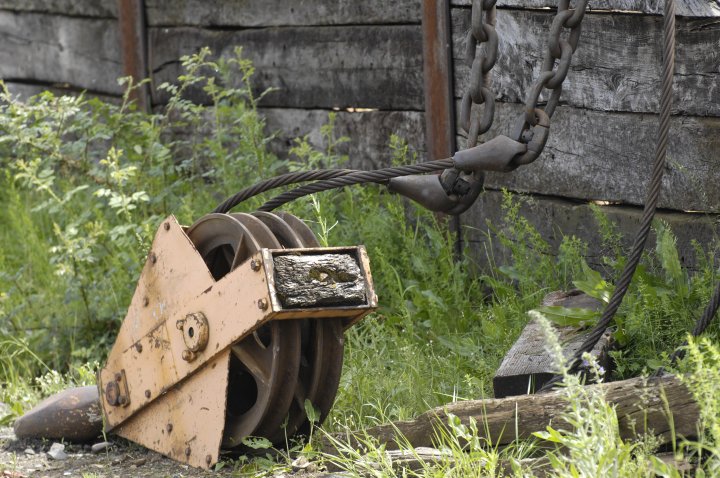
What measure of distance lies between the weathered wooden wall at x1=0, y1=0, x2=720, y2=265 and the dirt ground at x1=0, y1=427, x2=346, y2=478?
6.65ft

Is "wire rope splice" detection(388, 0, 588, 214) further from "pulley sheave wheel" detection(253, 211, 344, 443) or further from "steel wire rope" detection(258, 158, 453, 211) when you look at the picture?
"pulley sheave wheel" detection(253, 211, 344, 443)

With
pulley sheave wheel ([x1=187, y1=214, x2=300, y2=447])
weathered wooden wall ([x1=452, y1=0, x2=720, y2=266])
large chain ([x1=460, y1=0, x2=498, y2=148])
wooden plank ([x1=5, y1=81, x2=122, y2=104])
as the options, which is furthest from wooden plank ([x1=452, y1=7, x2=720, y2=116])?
wooden plank ([x1=5, y1=81, x2=122, y2=104])

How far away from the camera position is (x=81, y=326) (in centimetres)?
541

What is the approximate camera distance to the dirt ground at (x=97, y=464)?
3566 millimetres

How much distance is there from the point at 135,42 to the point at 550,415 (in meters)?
4.79

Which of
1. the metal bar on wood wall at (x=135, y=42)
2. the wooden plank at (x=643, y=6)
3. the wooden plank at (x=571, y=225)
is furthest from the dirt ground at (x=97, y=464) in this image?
the metal bar on wood wall at (x=135, y=42)

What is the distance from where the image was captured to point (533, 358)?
12.0 feet

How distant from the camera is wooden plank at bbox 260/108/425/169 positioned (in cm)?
554

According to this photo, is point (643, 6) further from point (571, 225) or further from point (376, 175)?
point (376, 175)

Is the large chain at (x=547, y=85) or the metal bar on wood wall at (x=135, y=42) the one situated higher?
the metal bar on wood wall at (x=135, y=42)

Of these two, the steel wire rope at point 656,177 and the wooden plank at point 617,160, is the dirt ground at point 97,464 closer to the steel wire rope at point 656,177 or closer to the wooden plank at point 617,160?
the steel wire rope at point 656,177

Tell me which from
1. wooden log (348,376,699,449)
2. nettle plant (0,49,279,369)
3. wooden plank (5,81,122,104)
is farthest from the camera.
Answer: wooden plank (5,81,122,104)

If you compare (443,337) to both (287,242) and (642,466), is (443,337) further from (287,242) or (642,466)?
(642,466)

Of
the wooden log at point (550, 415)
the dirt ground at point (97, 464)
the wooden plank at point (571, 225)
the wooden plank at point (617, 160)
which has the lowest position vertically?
the dirt ground at point (97, 464)
